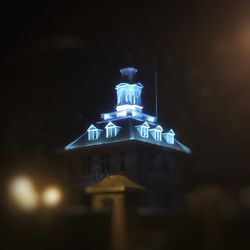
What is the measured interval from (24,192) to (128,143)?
463cm

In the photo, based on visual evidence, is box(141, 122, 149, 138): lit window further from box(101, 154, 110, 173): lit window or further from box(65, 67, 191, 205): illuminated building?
box(101, 154, 110, 173): lit window

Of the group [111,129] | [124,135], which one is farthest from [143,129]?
[111,129]

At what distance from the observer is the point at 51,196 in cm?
282

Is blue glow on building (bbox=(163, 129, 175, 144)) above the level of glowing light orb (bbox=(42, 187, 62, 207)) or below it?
above

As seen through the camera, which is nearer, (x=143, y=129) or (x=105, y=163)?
(x=105, y=163)

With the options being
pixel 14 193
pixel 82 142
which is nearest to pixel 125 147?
pixel 82 142

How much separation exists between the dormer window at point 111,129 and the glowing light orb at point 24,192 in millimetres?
5027

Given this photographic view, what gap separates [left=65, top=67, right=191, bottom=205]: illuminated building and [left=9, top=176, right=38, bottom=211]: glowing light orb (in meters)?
1.32

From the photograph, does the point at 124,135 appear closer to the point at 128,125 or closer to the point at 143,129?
the point at 128,125

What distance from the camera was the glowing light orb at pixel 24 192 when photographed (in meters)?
2.67

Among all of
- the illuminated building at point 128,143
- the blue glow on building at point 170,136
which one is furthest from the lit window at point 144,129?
the blue glow on building at point 170,136

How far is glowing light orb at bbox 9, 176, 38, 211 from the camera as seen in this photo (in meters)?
2.67

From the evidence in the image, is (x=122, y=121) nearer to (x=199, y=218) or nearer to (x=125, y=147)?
(x=125, y=147)

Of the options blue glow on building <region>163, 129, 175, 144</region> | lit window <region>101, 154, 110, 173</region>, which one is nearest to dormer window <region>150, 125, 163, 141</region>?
blue glow on building <region>163, 129, 175, 144</region>
